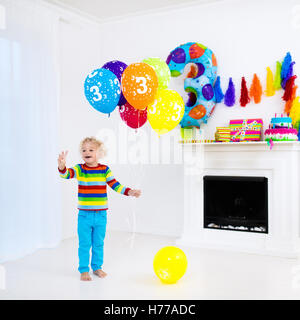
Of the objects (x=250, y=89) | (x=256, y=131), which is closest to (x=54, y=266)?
(x=256, y=131)

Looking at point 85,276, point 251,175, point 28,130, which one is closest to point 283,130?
point 251,175

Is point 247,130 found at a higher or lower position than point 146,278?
higher

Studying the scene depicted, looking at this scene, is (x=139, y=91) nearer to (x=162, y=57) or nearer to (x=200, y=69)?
(x=200, y=69)

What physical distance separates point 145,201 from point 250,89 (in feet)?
5.45

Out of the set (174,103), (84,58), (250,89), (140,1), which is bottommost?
(174,103)

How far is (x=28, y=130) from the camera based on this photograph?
350 centimetres

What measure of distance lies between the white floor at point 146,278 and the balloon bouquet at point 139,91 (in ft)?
3.62

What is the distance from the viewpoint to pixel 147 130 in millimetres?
4246

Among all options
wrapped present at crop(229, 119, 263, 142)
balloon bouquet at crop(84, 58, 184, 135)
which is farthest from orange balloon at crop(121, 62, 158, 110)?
wrapped present at crop(229, 119, 263, 142)

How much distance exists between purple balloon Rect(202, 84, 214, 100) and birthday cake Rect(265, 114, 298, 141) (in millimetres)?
651

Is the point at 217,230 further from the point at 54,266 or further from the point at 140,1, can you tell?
the point at 140,1

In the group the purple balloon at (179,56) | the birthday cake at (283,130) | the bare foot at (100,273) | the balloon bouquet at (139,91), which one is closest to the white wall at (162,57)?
the birthday cake at (283,130)

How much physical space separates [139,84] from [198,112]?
4.10 feet

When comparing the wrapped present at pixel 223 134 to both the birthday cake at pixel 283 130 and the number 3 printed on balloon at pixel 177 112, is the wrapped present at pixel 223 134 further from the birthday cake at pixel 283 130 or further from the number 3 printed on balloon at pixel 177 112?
the number 3 printed on balloon at pixel 177 112
